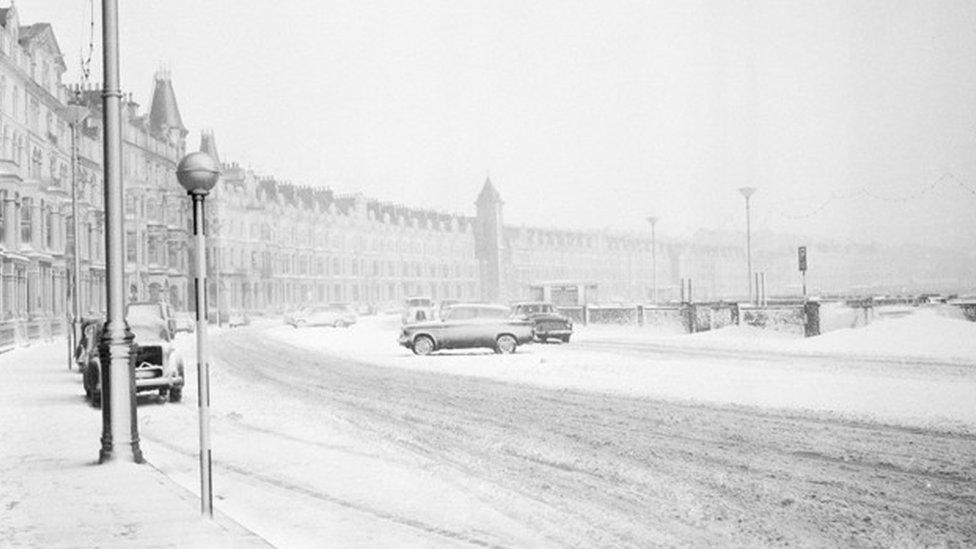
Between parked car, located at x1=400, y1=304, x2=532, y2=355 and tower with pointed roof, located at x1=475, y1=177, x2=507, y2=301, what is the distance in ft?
305

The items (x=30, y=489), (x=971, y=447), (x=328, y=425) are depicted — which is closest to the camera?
(x=30, y=489)

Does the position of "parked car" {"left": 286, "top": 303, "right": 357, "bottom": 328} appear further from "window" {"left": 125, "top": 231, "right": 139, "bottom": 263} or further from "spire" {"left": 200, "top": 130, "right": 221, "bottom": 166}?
"spire" {"left": 200, "top": 130, "right": 221, "bottom": 166}

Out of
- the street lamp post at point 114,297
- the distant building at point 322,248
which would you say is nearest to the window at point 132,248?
the distant building at point 322,248

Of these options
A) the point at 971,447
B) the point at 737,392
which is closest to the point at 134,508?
the point at 971,447

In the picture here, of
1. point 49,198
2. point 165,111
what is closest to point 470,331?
point 49,198

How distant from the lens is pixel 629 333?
45.9m

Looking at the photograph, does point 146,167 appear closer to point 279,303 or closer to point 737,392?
point 279,303

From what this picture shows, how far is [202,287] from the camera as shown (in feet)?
27.8

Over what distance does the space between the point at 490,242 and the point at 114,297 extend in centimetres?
11828

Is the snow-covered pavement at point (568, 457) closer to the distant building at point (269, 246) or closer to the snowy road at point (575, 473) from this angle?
the snowy road at point (575, 473)

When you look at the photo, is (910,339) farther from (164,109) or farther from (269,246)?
(269,246)

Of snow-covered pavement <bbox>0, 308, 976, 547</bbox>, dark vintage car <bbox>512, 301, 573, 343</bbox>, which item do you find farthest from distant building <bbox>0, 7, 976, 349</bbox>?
dark vintage car <bbox>512, 301, 573, 343</bbox>

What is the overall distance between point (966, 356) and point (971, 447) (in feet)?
52.6

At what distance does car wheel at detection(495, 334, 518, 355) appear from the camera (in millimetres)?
31828
